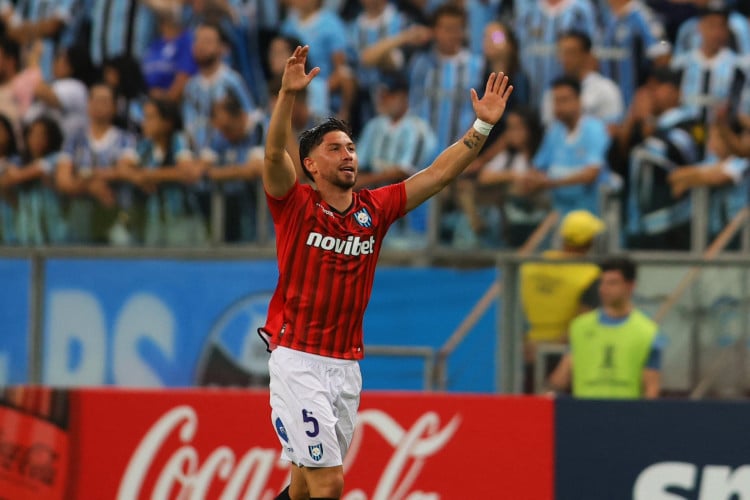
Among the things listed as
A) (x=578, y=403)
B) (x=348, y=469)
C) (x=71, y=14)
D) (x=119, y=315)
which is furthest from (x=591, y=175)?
(x=71, y=14)

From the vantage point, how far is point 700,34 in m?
10.8

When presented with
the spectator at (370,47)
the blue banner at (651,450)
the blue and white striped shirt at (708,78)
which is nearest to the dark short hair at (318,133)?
the blue banner at (651,450)

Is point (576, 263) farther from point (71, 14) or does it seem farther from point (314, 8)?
point (71, 14)

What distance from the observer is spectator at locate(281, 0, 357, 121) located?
11.9m

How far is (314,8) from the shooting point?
12438mm

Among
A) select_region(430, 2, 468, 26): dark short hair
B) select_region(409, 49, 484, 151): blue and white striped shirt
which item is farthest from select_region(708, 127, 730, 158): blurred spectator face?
select_region(430, 2, 468, 26): dark short hair

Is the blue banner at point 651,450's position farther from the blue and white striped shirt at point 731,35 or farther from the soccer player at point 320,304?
the blue and white striped shirt at point 731,35

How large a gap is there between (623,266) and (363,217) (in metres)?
2.37

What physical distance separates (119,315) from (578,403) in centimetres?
395

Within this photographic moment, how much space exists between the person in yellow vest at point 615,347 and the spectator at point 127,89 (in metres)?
5.15

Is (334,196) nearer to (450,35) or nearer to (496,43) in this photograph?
(496,43)

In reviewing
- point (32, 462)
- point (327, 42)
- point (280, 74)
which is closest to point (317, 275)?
point (32, 462)

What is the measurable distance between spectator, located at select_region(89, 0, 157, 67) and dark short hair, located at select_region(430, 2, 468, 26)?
9.50 ft

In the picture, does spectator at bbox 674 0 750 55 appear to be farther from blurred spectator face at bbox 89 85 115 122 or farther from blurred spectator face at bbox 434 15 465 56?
blurred spectator face at bbox 89 85 115 122
